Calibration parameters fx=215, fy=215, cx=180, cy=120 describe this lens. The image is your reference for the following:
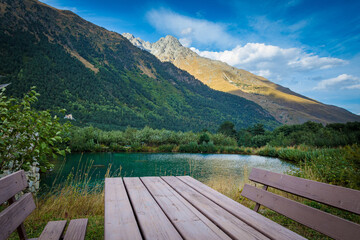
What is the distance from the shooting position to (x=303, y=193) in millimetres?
1442

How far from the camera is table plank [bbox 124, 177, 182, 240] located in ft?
3.27

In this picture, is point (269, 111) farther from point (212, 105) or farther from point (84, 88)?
point (84, 88)

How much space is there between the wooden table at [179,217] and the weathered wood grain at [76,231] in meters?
0.36

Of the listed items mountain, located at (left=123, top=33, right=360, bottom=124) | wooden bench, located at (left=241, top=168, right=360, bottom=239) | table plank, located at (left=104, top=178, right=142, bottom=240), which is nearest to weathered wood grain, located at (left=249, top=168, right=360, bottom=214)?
wooden bench, located at (left=241, top=168, right=360, bottom=239)

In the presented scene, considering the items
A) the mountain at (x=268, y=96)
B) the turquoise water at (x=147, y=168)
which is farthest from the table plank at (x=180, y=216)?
the mountain at (x=268, y=96)

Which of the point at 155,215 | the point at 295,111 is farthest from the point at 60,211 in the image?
the point at 295,111

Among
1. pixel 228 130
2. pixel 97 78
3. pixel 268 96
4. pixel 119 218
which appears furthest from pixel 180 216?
pixel 268 96

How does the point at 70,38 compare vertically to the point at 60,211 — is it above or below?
above

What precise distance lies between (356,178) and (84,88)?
185 feet

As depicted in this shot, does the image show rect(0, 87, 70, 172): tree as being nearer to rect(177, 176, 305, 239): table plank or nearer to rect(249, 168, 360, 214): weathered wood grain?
rect(177, 176, 305, 239): table plank

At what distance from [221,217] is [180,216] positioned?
9.5 inches

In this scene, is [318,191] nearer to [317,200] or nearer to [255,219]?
[317,200]

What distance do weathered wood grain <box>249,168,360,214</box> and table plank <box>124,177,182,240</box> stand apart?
901 mm

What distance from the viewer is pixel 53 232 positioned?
5.33 ft
